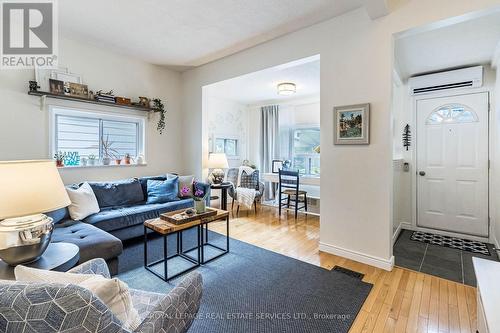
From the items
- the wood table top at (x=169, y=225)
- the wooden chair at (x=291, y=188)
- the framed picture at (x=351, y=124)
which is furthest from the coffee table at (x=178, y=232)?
the wooden chair at (x=291, y=188)

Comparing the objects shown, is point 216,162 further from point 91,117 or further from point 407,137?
point 407,137

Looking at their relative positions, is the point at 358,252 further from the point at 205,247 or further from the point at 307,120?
the point at 307,120

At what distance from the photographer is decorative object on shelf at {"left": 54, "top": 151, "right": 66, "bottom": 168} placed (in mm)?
3271

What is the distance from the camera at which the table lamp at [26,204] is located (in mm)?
1233

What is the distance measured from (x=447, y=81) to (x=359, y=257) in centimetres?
299

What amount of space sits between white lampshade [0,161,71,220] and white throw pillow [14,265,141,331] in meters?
0.54

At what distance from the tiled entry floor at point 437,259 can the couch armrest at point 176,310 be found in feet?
8.29

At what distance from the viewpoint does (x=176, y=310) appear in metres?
0.89

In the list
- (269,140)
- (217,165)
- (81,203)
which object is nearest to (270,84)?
(269,140)

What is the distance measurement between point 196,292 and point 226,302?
3.51 ft

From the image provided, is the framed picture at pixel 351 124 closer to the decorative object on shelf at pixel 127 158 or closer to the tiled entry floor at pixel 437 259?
the tiled entry floor at pixel 437 259

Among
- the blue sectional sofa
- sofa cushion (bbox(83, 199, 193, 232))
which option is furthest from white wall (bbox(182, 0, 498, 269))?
sofa cushion (bbox(83, 199, 193, 232))

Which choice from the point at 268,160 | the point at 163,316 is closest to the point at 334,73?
the point at 163,316

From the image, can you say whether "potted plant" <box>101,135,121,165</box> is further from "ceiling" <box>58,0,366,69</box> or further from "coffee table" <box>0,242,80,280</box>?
"coffee table" <box>0,242,80,280</box>
